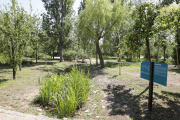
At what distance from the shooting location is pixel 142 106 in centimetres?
433

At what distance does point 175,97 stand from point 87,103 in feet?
12.1

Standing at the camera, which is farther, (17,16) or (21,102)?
(17,16)

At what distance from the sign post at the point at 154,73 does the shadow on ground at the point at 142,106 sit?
332mm

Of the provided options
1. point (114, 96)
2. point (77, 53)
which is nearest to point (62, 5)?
point (77, 53)

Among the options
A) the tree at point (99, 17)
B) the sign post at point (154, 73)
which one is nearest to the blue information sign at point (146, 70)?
the sign post at point (154, 73)

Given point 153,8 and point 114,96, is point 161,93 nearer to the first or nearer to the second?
point 114,96

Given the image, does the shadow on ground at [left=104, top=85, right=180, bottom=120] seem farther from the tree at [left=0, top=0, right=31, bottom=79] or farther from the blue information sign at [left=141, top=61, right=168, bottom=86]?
the tree at [left=0, top=0, right=31, bottom=79]

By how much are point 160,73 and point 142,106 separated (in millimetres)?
1401

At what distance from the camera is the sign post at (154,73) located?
370cm

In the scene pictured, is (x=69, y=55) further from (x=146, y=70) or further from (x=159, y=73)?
(x=159, y=73)

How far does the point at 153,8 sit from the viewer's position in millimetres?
5367

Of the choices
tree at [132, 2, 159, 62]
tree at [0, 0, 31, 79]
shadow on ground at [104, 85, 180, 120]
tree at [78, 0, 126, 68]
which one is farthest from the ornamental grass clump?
tree at [78, 0, 126, 68]

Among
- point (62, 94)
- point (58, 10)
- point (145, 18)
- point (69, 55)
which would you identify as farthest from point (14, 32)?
point (69, 55)

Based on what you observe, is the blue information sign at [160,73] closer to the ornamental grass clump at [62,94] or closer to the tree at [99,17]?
the ornamental grass clump at [62,94]
